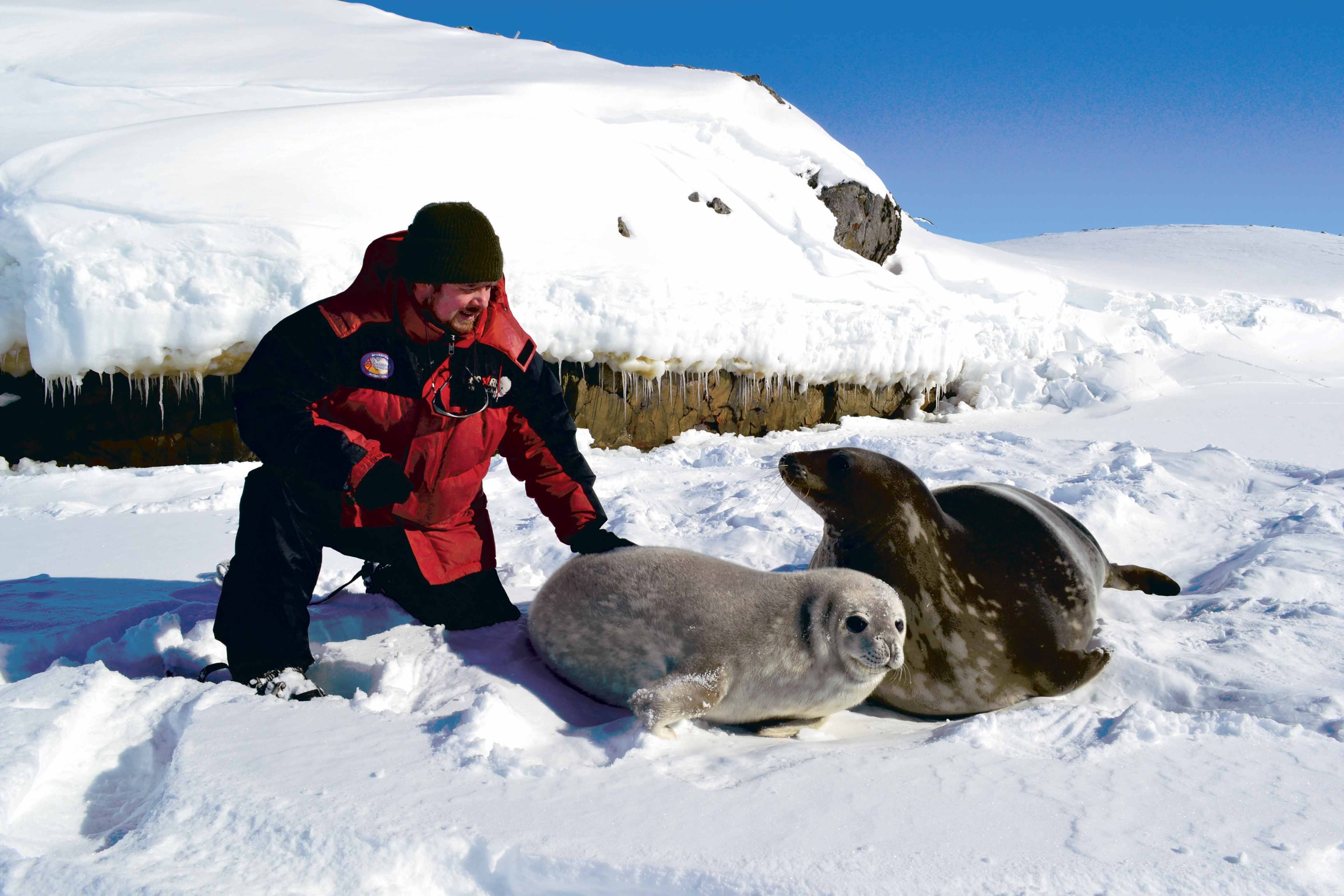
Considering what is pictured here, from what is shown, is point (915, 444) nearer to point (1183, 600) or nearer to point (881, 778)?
point (1183, 600)

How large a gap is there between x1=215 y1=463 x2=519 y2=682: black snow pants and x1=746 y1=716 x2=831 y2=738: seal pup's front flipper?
46.4 inches

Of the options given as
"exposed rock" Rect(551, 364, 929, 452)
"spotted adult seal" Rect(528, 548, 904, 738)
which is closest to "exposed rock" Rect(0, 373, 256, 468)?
"exposed rock" Rect(551, 364, 929, 452)

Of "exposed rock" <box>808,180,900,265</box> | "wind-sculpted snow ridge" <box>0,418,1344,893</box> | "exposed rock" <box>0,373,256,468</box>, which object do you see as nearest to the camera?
"wind-sculpted snow ridge" <box>0,418,1344,893</box>

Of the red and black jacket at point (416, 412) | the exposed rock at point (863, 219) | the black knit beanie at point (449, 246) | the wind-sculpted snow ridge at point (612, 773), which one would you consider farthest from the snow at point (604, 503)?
the black knit beanie at point (449, 246)

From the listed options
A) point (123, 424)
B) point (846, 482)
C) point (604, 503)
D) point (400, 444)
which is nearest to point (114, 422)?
point (123, 424)

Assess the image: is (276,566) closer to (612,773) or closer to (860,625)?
(612,773)

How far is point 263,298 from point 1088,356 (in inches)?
322

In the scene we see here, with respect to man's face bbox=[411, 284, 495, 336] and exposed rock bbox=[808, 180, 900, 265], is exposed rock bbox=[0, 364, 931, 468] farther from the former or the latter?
exposed rock bbox=[808, 180, 900, 265]

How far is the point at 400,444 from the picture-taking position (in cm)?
254

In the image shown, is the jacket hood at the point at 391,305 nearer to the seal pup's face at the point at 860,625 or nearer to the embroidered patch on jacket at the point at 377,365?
the embroidered patch on jacket at the point at 377,365

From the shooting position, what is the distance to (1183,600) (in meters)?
3.17

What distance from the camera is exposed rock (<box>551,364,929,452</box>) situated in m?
6.87

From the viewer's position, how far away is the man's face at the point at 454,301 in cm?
242

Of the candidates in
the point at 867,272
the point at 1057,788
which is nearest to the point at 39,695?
the point at 1057,788
